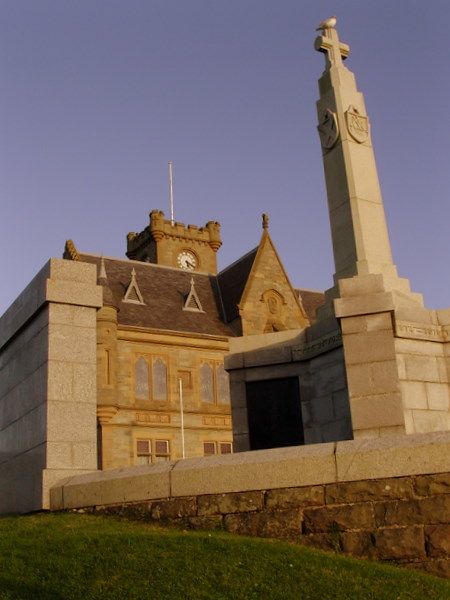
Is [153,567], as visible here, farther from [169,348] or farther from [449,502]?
[169,348]

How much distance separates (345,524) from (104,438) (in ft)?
116

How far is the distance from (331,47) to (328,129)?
254 cm

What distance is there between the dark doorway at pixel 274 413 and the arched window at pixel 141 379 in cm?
3047

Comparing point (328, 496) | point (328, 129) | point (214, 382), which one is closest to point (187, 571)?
point (328, 496)

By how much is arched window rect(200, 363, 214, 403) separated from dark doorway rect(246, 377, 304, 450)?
3194cm

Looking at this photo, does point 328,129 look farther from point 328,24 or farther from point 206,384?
point 206,384

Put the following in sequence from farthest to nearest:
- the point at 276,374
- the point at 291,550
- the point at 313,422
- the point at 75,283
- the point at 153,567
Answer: the point at 276,374 → the point at 313,422 → the point at 75,283 → the point at 291,550 → the point at 153,567

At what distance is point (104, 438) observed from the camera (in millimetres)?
43438

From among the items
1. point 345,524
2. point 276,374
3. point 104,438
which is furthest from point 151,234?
point 345,524

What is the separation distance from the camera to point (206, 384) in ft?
159

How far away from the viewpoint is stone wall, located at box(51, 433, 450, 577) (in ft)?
29.6

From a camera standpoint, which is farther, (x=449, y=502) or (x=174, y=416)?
(x=174, y=416)

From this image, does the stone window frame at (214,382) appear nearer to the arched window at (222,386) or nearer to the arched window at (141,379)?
the arched window at (222,386)

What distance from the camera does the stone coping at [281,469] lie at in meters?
9.26
